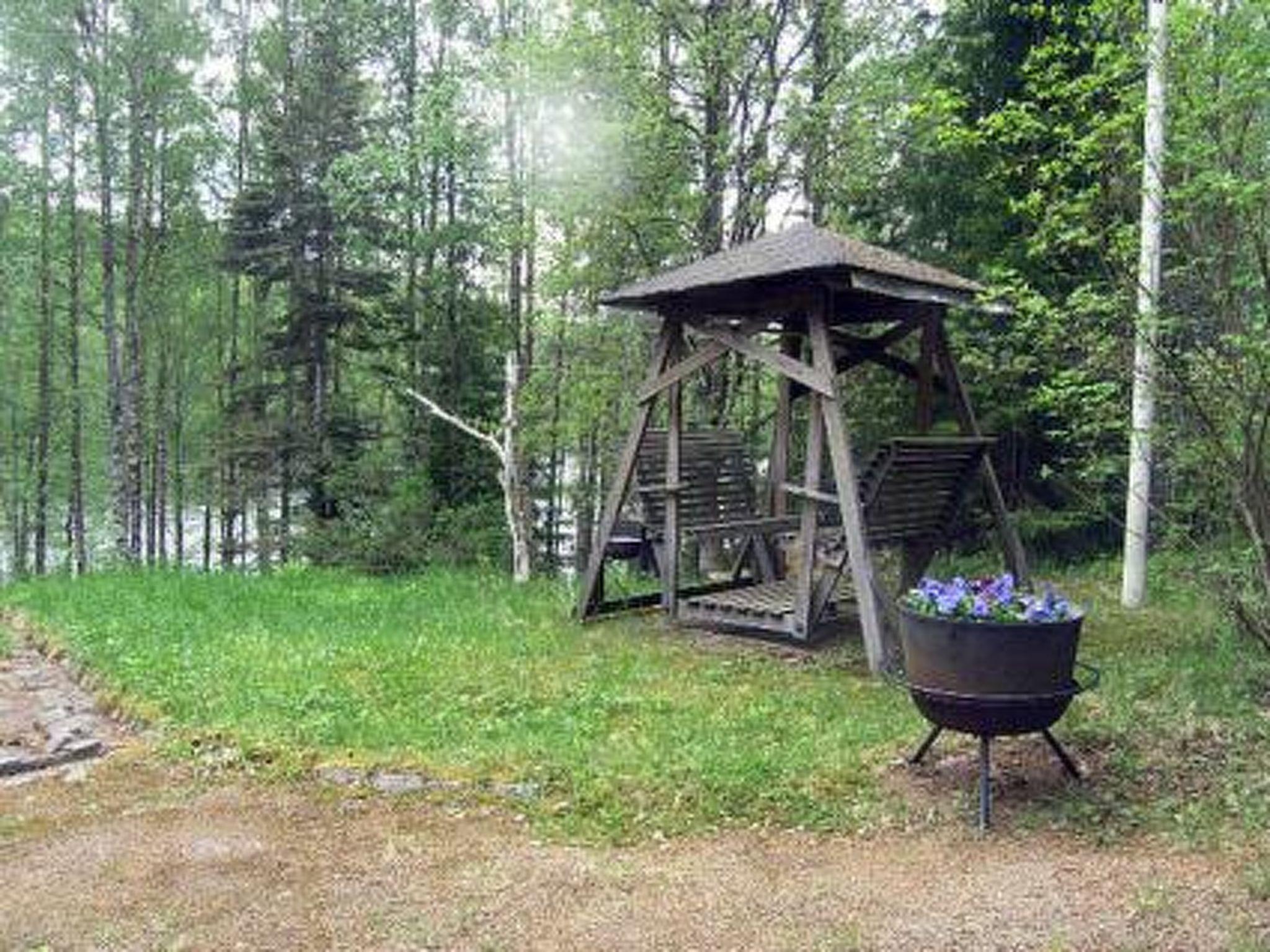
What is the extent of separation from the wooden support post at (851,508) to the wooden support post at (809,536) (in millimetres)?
293

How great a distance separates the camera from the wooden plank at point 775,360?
706 cm

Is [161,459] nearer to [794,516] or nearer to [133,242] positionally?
[133,242]

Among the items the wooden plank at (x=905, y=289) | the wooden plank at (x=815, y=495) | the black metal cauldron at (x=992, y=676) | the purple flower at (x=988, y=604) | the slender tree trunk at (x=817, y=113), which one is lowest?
the black metal cauldron at (x=992, y=676)

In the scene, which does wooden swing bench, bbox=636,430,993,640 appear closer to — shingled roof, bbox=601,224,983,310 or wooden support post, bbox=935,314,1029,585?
wooden support post, bbox=935,314,1029,585

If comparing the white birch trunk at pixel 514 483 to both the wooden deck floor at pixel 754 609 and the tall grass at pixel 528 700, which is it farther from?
the wooden deck floor at pixel 754 609

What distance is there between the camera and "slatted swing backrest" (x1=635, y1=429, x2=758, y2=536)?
9.29m

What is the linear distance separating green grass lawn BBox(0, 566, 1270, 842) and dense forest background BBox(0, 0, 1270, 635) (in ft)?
3.44

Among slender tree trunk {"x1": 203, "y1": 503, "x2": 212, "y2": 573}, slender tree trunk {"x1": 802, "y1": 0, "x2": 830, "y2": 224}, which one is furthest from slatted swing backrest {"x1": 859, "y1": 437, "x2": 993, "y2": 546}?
slender tree trunk {"x1": 203, "y1": 503, "x2": 212, "y2": 573}

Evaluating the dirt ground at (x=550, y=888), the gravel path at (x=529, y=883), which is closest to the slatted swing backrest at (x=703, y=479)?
the gravel path at (x=529, y=883)

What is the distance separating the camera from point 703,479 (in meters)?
9.44

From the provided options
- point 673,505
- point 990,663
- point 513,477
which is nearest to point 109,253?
point 513,477

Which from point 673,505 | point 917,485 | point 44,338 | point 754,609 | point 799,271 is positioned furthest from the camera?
point 44,338

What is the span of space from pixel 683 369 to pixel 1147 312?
339cm

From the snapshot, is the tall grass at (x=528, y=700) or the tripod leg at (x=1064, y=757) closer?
the tripod leg at (x=1064, y=757)
